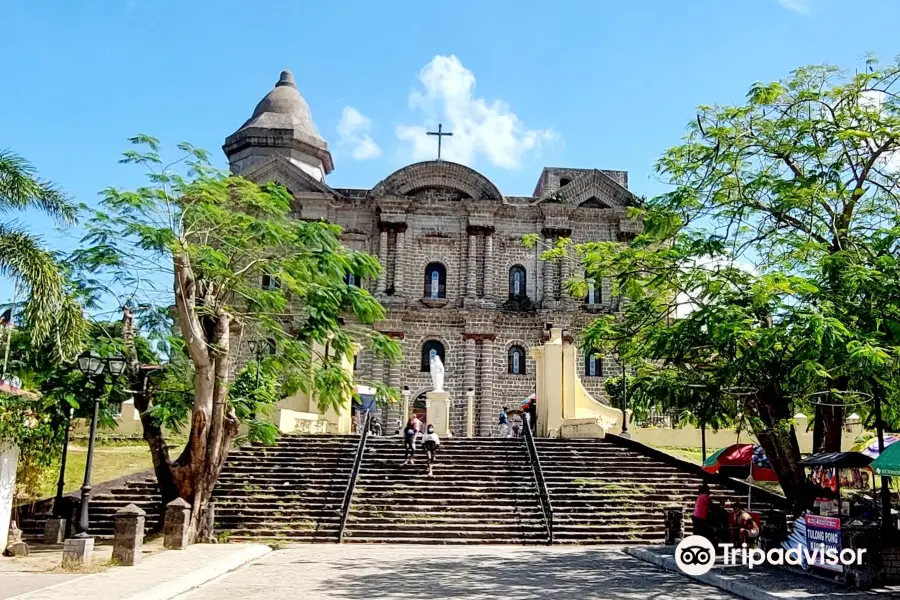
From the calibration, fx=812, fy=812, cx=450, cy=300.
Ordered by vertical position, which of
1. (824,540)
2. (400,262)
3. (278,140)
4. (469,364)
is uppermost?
(278,140)

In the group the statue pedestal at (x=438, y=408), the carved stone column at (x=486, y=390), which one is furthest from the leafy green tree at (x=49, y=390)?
the carved stone column at (x=486, y=390)

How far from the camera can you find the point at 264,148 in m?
35.6

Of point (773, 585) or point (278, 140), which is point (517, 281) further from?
point (773, 585)

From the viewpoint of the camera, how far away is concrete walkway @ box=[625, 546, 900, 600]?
27.1 feet

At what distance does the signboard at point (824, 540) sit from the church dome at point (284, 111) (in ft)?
99.4

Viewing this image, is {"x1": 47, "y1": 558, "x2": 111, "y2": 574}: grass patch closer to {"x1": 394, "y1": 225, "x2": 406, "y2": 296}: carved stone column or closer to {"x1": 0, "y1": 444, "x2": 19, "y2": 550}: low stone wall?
{"x1": 0, "y1": 444, "x2": 19, "y2": 550}: low stone wall

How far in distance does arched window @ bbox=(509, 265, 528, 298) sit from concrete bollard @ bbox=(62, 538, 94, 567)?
77.4ft

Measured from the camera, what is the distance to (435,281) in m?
32.4

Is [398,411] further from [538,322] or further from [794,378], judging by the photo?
[794,378]

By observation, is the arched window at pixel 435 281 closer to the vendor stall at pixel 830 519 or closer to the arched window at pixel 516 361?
the arched window at pixel 516 361

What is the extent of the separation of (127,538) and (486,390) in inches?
829

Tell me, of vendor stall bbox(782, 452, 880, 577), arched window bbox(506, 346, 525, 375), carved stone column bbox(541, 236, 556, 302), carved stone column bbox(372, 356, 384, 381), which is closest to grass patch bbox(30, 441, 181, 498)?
carved stone column bbox(372, 356, 384, 381)

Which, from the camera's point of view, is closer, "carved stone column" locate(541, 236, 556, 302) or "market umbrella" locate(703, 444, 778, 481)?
"market umbrella" locate(703, 444, 778, 481)

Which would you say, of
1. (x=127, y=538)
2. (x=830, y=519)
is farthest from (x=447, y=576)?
(x=830, y=519)
